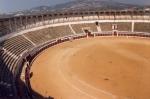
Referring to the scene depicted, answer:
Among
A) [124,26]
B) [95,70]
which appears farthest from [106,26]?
[95,70]

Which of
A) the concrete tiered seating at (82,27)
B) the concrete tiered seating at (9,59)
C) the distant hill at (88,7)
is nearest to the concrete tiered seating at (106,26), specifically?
the concrete tiered seating at (82,27)

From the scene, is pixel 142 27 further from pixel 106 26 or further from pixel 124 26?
pixel 106 26

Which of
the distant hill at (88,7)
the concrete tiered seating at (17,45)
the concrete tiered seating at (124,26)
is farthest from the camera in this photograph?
the distant hill at (88,7)

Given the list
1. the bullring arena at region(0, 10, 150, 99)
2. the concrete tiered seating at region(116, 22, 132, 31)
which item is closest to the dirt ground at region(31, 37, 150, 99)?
the bullring arena at region(0, 10, 150, 99)

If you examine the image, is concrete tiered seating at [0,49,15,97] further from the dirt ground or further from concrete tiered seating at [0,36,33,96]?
the dirt ground

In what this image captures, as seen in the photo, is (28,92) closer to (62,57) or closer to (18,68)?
(18,68)

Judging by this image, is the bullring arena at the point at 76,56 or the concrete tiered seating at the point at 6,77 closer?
the concrete tiered seating at the point at 6,77

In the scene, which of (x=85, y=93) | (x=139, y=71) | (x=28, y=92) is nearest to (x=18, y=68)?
(x=28, y=92)

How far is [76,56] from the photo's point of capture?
6819cm

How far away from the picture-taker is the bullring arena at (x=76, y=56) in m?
48.1

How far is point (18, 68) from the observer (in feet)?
189

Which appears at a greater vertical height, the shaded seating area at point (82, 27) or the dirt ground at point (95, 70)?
the shaded seating area at point (82, 27)

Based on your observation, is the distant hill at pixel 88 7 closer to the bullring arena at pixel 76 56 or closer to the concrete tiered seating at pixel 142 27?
the bullring arena at pixel 76 56

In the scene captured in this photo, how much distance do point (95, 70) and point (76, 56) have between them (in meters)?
11.3
